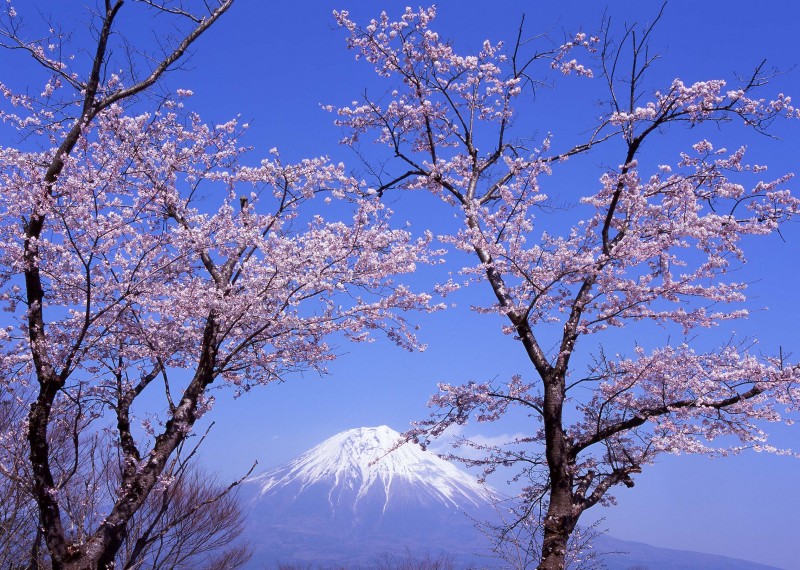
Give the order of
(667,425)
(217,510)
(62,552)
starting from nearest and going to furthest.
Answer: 1. (62,552)
2. (667,425)
3. (217,510)

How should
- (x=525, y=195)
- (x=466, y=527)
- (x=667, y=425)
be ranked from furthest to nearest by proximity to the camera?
1. (x=466, y=527)
2. (x=525, y=195)
3. (x=667, y=425)

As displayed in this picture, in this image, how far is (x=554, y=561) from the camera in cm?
567

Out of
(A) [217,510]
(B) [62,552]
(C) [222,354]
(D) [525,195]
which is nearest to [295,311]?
(C) [222,354]

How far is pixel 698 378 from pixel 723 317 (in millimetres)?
693

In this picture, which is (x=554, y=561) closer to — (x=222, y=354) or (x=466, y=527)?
(x=222, y=354)

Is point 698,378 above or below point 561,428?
above

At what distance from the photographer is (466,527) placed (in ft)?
594

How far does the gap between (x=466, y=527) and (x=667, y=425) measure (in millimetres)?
189116

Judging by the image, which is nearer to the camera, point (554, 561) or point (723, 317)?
point (554, 561)

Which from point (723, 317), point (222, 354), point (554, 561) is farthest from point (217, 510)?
point (723, 317)

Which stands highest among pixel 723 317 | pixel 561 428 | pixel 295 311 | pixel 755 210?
pixel 755 210

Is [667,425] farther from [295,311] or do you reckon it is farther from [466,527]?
[466,527]

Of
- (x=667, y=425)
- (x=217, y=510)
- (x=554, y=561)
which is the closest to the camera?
(x=554, y=561)

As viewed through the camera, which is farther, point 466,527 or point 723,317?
point 466,527
